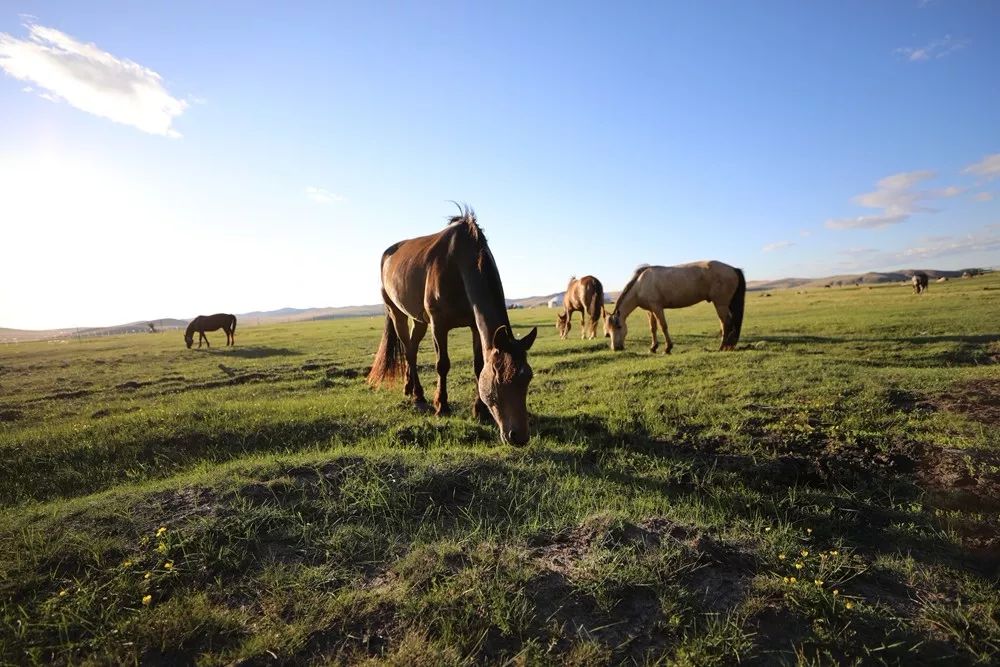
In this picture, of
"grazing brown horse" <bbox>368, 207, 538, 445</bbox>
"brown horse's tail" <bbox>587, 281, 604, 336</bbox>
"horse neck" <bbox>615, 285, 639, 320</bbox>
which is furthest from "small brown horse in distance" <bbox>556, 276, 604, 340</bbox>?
"grazing brown horse" <bbox>368, 207, 538, 445</bbox>

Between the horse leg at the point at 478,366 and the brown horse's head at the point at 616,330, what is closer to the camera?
the horse leg at the point at 478,366

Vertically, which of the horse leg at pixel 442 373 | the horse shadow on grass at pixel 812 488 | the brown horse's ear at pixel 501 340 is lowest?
the horse shadow on grass at pixel 812 488

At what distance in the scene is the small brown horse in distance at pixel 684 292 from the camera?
14289mm

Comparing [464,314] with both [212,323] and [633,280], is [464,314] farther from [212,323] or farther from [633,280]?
[212,323]

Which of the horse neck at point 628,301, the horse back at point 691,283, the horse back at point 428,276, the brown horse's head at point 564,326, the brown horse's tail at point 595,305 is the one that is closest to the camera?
the horse back at point 428,276

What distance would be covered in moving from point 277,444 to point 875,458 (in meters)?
7.12

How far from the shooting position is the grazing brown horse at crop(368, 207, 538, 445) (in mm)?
5027

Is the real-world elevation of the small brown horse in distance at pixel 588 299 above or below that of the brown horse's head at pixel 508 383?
above

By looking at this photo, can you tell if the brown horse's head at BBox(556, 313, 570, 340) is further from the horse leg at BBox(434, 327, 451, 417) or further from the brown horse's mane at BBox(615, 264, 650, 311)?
the horse leg at BBox(434, 327, 451, 417)

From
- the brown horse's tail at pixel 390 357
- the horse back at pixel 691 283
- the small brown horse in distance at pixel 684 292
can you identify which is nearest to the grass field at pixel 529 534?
the brown horse's tail at pixel 390 357

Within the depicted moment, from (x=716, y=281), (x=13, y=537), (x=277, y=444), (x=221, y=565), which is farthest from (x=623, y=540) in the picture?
(x=716, y=281)

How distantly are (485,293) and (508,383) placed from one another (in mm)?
1522

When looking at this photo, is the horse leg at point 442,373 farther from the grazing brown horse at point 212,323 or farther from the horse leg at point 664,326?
the grazing brown horse at point 212,323

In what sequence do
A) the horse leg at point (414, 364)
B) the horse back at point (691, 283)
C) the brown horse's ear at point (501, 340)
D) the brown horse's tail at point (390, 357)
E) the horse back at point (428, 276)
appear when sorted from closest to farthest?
the brown horse's ear at point (501, 340) → the horse back at point (428, 276) → the horse leg at point (414, 364) → the brown horse's tail at point (390, 357) → the horse back at point (691, 283)
